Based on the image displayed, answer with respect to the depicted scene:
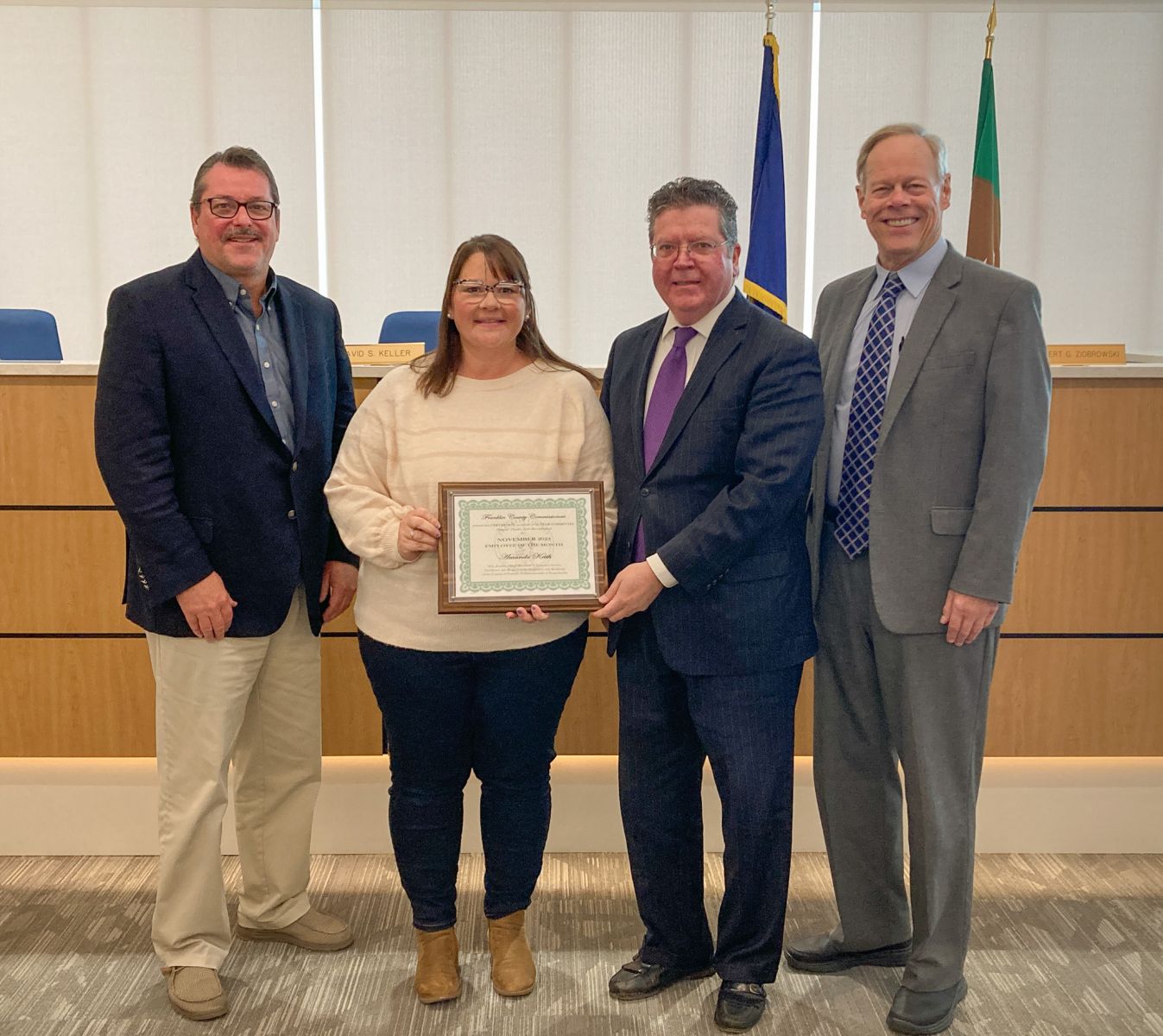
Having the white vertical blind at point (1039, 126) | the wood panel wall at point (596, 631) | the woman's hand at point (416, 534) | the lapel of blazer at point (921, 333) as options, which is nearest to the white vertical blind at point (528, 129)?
the white vertical blind at point (1039, 126)

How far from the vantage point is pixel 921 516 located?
1.99 metres

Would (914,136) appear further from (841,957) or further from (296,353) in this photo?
(841,957)

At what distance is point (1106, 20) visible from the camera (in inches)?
229

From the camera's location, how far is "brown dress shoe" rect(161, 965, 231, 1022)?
2.11m

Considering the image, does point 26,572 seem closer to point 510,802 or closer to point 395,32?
point 510,802

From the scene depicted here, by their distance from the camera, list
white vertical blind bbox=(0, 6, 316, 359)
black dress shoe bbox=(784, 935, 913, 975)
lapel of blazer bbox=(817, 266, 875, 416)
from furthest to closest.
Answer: white vertical blind bbox=(0, 6, 316, 359) < black dress shoe bbox=(784, 935, 913, 975) < lapel of blazer bbox=(817, 266, 875, 416)

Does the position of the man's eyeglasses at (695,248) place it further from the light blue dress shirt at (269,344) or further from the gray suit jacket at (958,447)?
the light blue dress shirt at (269,344)

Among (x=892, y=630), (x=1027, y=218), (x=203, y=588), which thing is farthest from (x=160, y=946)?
(x=1027, y=218)

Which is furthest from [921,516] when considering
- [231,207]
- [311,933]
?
[311,933]

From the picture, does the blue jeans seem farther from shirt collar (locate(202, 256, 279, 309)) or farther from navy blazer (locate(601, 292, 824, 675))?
shirt collar (locate(202, 256, 279, 309))

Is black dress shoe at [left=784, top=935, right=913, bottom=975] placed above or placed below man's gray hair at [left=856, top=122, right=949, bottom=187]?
below

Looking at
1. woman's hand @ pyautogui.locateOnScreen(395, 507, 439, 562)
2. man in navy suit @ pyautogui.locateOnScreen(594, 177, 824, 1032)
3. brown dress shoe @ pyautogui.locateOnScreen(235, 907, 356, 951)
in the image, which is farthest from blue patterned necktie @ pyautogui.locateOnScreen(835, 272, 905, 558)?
brown dress shoe @ pyautogui.locateOnScreen(235, 907, 356, 951)

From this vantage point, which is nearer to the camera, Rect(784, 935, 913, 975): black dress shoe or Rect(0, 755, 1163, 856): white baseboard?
Rect(784, 935, 913, 975): black dress shoe

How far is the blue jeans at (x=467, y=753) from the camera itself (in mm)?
2037
